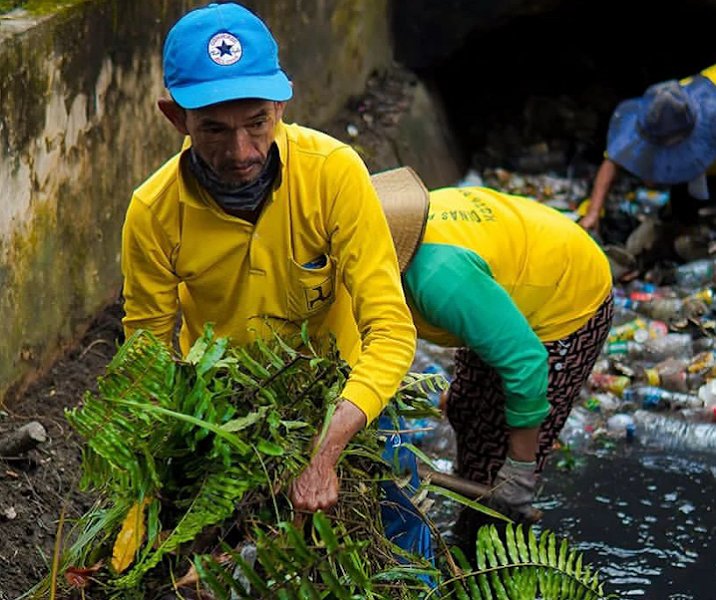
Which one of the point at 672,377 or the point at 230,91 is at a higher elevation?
the point at 230,91

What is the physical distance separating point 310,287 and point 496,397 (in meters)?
1.39

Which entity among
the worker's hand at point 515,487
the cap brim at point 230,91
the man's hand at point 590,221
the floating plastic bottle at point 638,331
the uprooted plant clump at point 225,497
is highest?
the cap brim at point 230,91

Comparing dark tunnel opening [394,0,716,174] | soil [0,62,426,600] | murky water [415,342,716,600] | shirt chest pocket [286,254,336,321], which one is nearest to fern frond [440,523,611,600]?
shirt chest pocket [286,254,336,321]

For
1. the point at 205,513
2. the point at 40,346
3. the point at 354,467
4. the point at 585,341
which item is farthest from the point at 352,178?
the point at 40,346

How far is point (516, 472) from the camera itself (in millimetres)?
4137

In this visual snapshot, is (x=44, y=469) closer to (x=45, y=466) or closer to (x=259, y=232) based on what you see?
(x=45, y=466)

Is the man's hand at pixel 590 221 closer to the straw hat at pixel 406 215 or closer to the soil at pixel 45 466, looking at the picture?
the soil at pixel 45 466

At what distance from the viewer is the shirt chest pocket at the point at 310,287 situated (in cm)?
310

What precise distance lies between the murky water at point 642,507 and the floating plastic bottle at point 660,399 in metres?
0.16

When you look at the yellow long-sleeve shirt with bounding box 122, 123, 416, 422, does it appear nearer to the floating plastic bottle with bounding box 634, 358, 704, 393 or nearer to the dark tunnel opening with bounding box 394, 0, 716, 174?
the floating plastic bottle with bounding box 634, 358, 704, 393

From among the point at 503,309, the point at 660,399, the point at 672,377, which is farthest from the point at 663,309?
the point at 503,309

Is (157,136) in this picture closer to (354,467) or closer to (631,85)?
(354,467)

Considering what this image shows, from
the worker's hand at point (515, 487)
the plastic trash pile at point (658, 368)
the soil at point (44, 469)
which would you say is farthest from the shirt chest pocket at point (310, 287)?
the plastic trash pile at point (658, 368)

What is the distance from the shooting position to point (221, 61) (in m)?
2.78
